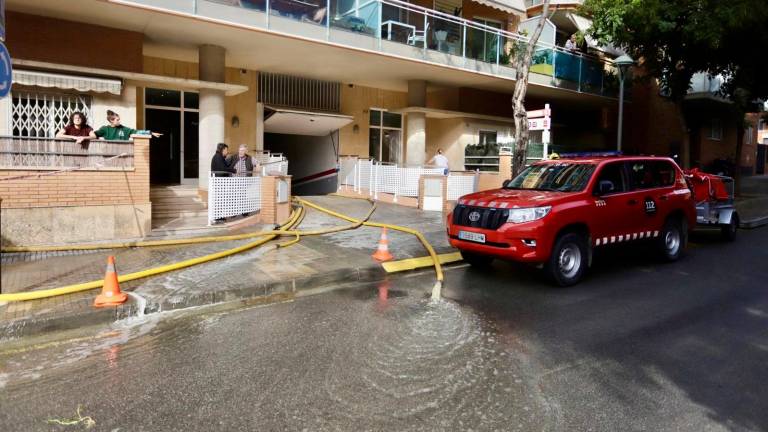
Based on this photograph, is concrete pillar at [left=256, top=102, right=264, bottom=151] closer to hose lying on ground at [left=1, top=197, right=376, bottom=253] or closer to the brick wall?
the brick wall

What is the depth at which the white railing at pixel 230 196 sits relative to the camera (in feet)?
35.2

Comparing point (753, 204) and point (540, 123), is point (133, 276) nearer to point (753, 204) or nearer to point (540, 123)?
point (540, 123)

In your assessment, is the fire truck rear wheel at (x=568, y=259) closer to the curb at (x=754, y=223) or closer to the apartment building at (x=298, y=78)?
the apartment building at (x=298, y=78)

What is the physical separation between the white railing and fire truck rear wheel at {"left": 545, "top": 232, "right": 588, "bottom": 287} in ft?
22.0

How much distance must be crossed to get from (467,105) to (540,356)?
1571 centimetres

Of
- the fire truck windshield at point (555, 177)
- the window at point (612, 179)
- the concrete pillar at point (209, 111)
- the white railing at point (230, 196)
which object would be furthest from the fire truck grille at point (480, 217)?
the concrete pillar at point (209, 111)

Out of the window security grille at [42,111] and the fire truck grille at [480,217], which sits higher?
the window security grille at [42,111]

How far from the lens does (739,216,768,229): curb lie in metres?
13.6

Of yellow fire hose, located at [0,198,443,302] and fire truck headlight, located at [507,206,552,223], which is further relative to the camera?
fire truck headlight, located at [507,206,552,223]

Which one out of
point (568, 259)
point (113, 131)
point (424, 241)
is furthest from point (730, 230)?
point (113, 131)

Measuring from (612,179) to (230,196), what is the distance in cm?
729

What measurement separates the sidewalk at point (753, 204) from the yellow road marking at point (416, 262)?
9359 millimetres

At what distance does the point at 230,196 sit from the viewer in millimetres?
10961

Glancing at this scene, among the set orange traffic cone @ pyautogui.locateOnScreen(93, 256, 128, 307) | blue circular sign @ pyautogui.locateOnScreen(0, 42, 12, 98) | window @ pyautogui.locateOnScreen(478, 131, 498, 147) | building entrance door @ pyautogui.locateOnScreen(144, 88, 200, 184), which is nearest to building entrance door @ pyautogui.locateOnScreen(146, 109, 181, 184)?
building entrance door @ pyautogui.locateOnScreen(144, 88, 200, 184)
